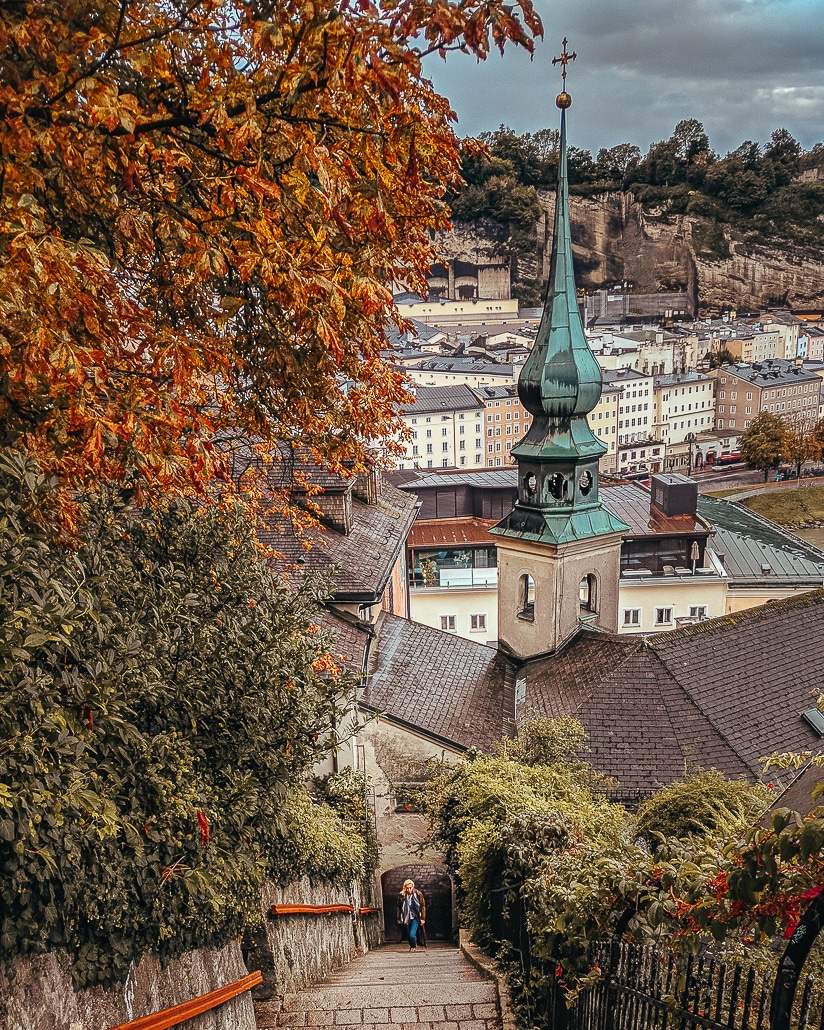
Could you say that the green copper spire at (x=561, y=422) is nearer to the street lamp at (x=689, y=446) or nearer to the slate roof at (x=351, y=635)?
the slate roof at (x=351, y=635)

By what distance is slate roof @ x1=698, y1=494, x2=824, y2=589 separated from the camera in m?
38.7

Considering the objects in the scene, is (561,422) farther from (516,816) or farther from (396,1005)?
(396,1005)

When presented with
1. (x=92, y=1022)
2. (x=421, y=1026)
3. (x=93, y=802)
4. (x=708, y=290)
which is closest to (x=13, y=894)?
(x=93, y=802)

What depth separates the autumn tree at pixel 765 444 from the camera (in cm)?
8338

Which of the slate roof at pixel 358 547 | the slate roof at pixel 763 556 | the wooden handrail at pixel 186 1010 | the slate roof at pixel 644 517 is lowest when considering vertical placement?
the wooden handrail at pixel 186 1010

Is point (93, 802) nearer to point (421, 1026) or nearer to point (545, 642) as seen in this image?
point (421, 1026)

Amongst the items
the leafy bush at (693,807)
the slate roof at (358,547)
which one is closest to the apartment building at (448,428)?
the slate roof at (358,547)

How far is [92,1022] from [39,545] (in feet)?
9.04

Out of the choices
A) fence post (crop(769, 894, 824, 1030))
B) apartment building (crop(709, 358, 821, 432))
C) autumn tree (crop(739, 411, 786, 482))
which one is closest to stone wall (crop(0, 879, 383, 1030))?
fence post (crop(769, 894, 824, 1030))

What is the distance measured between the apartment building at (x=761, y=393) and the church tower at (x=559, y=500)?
84878 mm

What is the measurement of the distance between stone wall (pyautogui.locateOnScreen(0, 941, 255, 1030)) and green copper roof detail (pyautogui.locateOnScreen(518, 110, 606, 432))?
15639 millimetres

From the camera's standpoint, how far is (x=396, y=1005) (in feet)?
26.1

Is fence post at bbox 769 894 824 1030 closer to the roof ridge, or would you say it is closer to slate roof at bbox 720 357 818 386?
the roof ridge

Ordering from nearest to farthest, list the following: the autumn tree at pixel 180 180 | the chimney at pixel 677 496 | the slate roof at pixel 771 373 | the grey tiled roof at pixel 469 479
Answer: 1. the autumn tree at pixel 180 180
2. the chimney at pixel 677 496
3. the grey tiled roof at pixel 469 479
4. the slate roof at pixel 771 373
